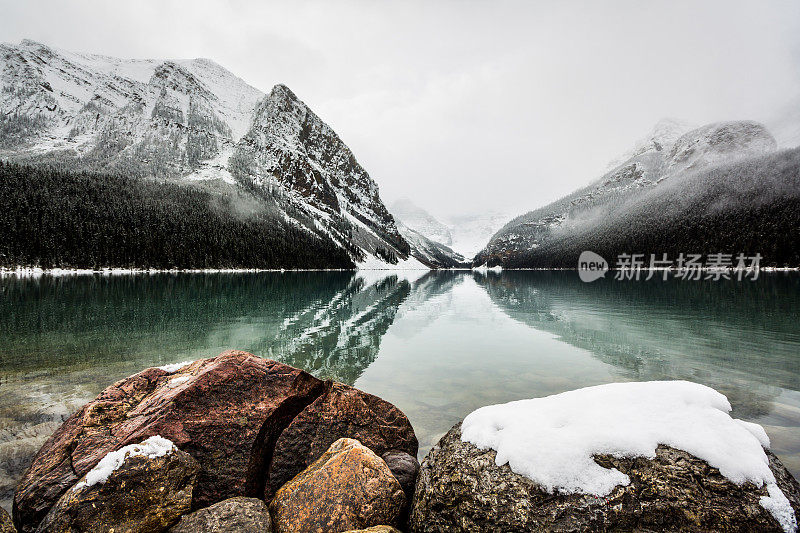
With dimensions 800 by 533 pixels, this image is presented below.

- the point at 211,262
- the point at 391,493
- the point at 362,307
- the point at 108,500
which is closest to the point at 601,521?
the point at 391,493

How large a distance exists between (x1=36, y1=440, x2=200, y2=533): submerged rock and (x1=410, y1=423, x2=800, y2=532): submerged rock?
318 centimetres

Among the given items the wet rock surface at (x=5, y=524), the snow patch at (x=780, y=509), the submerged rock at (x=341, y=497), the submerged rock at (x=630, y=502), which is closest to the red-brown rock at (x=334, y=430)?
the submerged rock at (x=341, y=497)

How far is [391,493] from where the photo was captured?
14.8ft

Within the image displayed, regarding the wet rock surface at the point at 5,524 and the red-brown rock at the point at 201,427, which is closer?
the wet rock surface at the point at 5,524

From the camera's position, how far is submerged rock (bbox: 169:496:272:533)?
398 centimetres

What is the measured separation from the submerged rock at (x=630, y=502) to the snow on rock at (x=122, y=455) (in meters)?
3.48

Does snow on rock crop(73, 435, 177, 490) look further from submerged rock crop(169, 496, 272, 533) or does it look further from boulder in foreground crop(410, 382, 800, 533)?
boulder in foreground crop(410, 382, 800, 533)

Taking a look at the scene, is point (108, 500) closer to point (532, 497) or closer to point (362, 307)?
point (532, 497)

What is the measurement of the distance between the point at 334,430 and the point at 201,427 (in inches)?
79.4

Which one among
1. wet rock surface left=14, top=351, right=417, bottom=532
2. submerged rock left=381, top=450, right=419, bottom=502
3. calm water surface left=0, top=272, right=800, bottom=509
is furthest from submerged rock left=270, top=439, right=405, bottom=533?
calm water surface left=0, top=272, right=800, bottom=509

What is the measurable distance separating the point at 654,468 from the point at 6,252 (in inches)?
4565

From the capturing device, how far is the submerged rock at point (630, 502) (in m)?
3.44

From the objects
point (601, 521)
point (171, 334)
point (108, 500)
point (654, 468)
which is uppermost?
point (654, 468)

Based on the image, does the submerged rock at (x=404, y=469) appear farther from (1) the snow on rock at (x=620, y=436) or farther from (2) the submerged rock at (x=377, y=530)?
(1) the snow on rock at (x=620, y=436)
